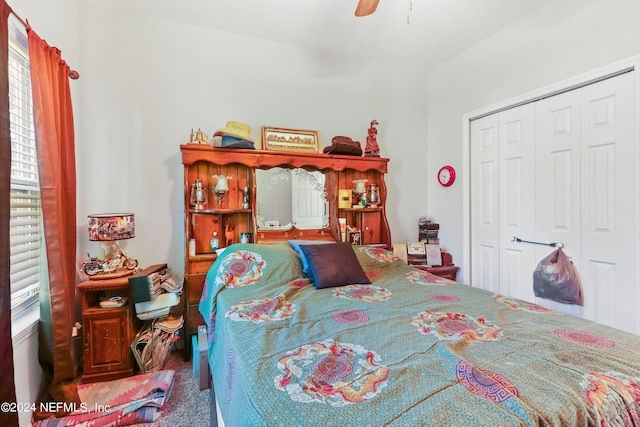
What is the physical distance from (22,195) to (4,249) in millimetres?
731

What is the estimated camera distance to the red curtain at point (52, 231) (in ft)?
5.18

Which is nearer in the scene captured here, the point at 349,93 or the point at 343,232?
the point at 343,232

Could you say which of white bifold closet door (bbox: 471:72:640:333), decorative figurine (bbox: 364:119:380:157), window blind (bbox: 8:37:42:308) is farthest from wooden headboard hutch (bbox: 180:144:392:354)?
white bifold closet door (bbox: 471:72:640:333)

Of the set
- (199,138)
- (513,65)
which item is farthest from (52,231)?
(513,65)

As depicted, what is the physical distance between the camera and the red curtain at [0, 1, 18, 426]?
3.83 feet

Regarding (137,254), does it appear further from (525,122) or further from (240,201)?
(525,122)

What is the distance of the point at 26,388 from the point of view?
158 cm

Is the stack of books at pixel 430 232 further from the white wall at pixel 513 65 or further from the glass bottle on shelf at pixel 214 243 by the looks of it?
the glass bottle on shelf at pixel 214 243

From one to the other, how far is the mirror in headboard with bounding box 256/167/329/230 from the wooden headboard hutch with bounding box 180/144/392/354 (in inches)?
2.1

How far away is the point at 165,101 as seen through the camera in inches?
98.7

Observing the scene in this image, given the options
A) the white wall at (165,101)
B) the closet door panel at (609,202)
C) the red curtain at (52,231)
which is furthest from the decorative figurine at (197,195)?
the closet door panel at (609,202)

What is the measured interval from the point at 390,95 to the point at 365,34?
796 mm

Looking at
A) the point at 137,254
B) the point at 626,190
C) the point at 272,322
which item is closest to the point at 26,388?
the point at 137,254

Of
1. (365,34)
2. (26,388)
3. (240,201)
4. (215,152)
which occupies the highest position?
(365,34)
